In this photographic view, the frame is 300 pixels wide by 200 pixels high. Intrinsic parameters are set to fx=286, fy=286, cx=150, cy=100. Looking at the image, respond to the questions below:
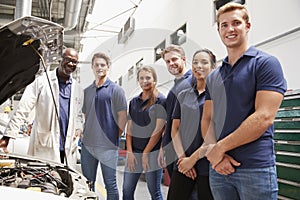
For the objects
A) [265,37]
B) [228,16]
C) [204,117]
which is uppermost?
[265,37]

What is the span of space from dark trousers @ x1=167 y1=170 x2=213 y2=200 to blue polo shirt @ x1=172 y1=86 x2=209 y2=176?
6 centimetres

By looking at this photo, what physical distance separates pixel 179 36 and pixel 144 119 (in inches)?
156

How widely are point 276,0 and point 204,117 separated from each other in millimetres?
2266

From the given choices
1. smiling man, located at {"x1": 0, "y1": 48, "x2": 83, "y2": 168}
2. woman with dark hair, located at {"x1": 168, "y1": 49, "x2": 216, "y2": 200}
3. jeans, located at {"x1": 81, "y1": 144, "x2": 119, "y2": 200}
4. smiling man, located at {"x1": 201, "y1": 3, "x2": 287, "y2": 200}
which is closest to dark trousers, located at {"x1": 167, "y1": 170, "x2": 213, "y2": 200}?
woman with dark hair, located at {"x1": 168, "y1": 49, "x2": 216, "y2": 200}

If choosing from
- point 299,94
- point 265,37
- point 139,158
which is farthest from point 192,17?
point 139,158

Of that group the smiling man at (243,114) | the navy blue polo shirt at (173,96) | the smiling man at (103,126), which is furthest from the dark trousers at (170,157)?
the smiling man at (243,114)

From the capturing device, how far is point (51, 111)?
222cm

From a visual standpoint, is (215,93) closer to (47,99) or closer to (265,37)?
(47,99)

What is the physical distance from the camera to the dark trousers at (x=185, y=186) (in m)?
1.63

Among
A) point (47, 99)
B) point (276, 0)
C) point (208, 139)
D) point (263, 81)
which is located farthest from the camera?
point (276, 0)

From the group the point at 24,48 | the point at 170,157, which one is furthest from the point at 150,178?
the point at 24,48

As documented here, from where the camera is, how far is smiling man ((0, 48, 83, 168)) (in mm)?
2178

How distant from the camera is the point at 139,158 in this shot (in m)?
2.32

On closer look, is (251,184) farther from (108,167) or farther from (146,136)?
(108,167)
